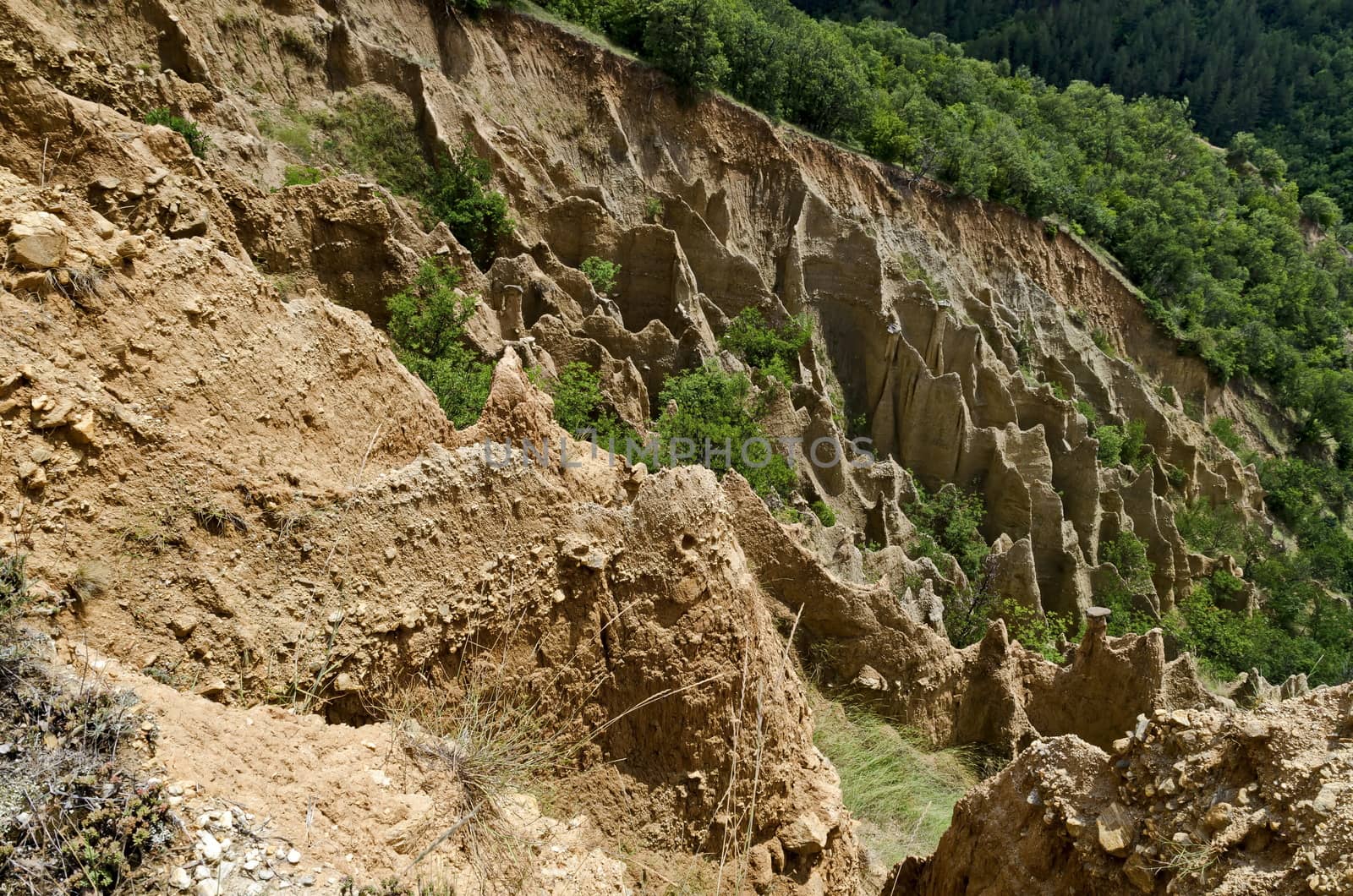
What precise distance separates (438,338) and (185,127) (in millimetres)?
5937

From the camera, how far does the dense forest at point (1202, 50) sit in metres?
69.7

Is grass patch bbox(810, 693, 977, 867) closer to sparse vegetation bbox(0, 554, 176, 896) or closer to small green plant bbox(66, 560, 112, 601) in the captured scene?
sparse vegetation bbox(0, 554, 176, 896)

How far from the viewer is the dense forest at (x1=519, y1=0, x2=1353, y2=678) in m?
30.7

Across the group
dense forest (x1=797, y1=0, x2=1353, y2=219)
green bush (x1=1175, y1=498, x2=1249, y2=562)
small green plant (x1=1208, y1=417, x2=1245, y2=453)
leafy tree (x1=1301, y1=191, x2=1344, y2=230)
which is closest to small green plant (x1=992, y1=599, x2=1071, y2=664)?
green bush (x1=1175, y1=498, x2=1249, y2=562)

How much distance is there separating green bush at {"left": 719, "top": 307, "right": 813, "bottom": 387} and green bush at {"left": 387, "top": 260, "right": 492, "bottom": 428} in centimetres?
968

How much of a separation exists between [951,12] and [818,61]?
5785cm

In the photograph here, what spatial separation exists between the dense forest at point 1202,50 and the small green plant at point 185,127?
68.9 meters

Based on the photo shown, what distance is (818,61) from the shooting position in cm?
3441

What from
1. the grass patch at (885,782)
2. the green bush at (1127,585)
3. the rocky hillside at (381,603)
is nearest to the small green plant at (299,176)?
the rocky hillside at (381,603)

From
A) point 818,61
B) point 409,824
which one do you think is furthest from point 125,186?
point 818,61

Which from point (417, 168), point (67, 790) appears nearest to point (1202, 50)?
point (417, 168)

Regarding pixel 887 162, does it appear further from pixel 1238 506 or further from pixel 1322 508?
pixel 1322 508

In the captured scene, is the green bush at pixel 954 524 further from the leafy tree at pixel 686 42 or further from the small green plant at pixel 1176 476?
the leafy tree at pixel 686 42

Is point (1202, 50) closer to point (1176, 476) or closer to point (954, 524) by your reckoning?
point (1176, 476)
